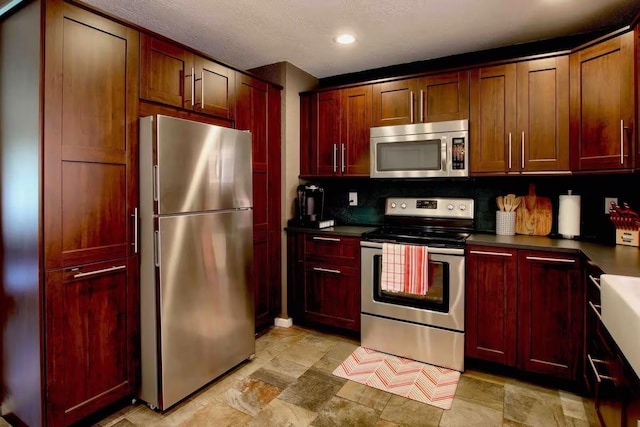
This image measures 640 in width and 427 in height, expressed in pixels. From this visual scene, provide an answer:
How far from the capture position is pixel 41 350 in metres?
1.70

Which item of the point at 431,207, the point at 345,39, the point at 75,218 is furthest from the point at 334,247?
the point at 75,218

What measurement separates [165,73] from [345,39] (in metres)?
1.35

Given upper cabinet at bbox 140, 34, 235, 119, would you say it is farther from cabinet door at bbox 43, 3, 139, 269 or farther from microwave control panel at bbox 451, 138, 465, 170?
microwave control panel at bbox 451, 138, 465, 170

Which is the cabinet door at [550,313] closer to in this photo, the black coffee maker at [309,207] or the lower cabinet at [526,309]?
the lower cabinet at [526,309]

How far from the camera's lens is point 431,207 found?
10.3ft

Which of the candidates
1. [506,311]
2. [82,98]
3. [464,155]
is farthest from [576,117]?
[82,98]

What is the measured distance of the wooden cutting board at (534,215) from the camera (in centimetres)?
276

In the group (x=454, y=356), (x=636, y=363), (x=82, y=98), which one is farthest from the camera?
(x=454, y=356)

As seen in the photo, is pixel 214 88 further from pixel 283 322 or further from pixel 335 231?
pixel 283 322

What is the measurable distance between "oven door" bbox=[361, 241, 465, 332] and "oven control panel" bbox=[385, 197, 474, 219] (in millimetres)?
596

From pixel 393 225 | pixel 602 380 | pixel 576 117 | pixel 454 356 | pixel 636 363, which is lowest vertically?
pixel 454 356

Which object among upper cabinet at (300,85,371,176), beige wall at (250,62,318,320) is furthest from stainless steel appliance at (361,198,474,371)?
beige wall at (250,62,318,320)

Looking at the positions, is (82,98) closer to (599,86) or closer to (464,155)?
(464,155)

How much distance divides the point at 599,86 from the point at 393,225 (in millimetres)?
1751
